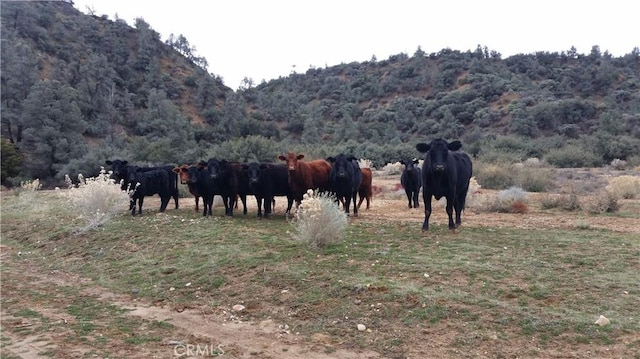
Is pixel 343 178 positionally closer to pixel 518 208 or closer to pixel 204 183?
pixel 204 183

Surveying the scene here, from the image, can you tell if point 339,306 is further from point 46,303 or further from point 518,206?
point 518,206

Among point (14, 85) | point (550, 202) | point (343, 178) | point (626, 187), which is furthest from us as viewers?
point (14, 85)

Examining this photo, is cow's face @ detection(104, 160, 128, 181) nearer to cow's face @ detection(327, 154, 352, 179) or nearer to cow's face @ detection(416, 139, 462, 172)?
cow's face @ detection(327, 154, 352, 179)

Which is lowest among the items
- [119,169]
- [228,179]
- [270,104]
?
[228,179]

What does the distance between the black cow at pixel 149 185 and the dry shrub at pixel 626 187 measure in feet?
55.5

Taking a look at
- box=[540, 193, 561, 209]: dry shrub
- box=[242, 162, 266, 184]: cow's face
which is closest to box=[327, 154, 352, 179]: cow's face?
box=[242, 162, 266, 184]: cow's face

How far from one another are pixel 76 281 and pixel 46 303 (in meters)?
1.43

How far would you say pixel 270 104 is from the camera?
73.6 metres

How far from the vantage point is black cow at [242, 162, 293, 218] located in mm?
13688

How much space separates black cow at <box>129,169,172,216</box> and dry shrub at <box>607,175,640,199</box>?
16.9 m

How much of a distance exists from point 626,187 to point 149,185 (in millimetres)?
18242

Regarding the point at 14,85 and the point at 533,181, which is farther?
the point at 14,85

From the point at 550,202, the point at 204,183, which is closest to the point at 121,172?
the point at 204,183

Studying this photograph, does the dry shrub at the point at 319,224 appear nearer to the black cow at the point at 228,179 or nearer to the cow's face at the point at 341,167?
the cow's face at the point at 341,167
